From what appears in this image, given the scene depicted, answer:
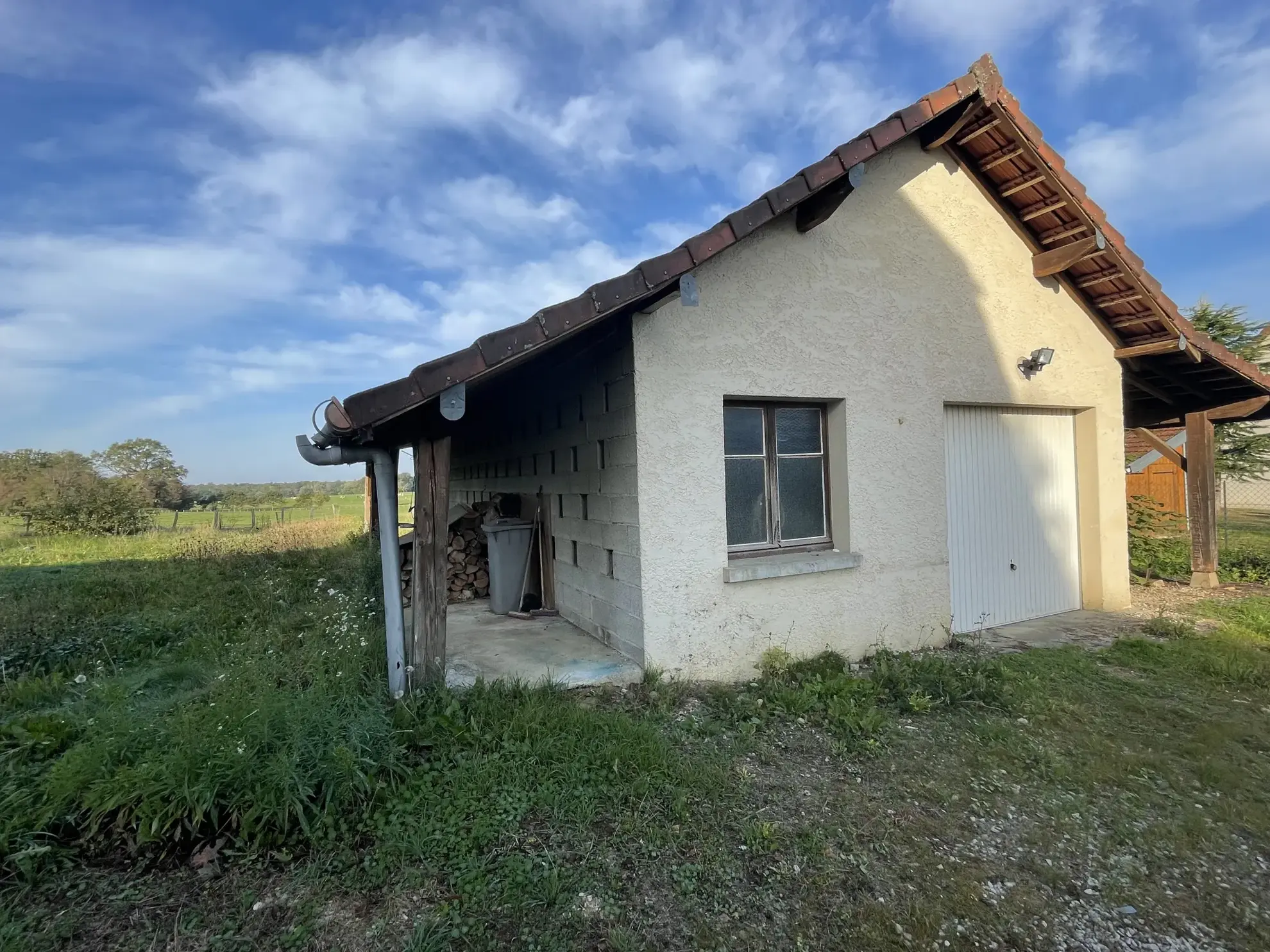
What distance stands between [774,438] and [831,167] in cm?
223

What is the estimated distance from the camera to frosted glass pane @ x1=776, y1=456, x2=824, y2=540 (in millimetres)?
5613

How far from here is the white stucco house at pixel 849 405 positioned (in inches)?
189

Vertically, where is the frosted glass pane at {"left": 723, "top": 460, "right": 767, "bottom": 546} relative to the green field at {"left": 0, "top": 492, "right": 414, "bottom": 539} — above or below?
above

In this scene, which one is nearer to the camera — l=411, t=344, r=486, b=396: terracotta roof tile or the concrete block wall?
l=411, t=344, r=486, b=396: terracotta roof tile

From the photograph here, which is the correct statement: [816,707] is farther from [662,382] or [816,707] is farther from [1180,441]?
[1180,441]

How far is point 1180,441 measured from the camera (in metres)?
9.78

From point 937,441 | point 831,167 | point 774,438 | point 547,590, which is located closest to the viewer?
point 831,167

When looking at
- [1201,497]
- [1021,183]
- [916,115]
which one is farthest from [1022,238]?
[1201,497]

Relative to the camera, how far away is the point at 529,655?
545cm

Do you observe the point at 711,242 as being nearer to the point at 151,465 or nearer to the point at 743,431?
the point at 743,431

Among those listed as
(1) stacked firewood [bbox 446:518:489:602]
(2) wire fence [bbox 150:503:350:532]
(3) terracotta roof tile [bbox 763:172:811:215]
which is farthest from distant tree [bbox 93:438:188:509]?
(3) terracotta roof tile [bbox 763:172:811:215]

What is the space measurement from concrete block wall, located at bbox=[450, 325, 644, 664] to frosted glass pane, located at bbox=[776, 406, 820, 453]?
1.55 metres

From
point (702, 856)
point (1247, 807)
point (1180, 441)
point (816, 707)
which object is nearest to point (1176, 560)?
point (1180, 441)

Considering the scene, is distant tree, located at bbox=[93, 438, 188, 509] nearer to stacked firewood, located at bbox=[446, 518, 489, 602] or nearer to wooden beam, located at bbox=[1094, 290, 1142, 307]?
stacked firewood, located at bbox=[446, 518, 489, 602]
